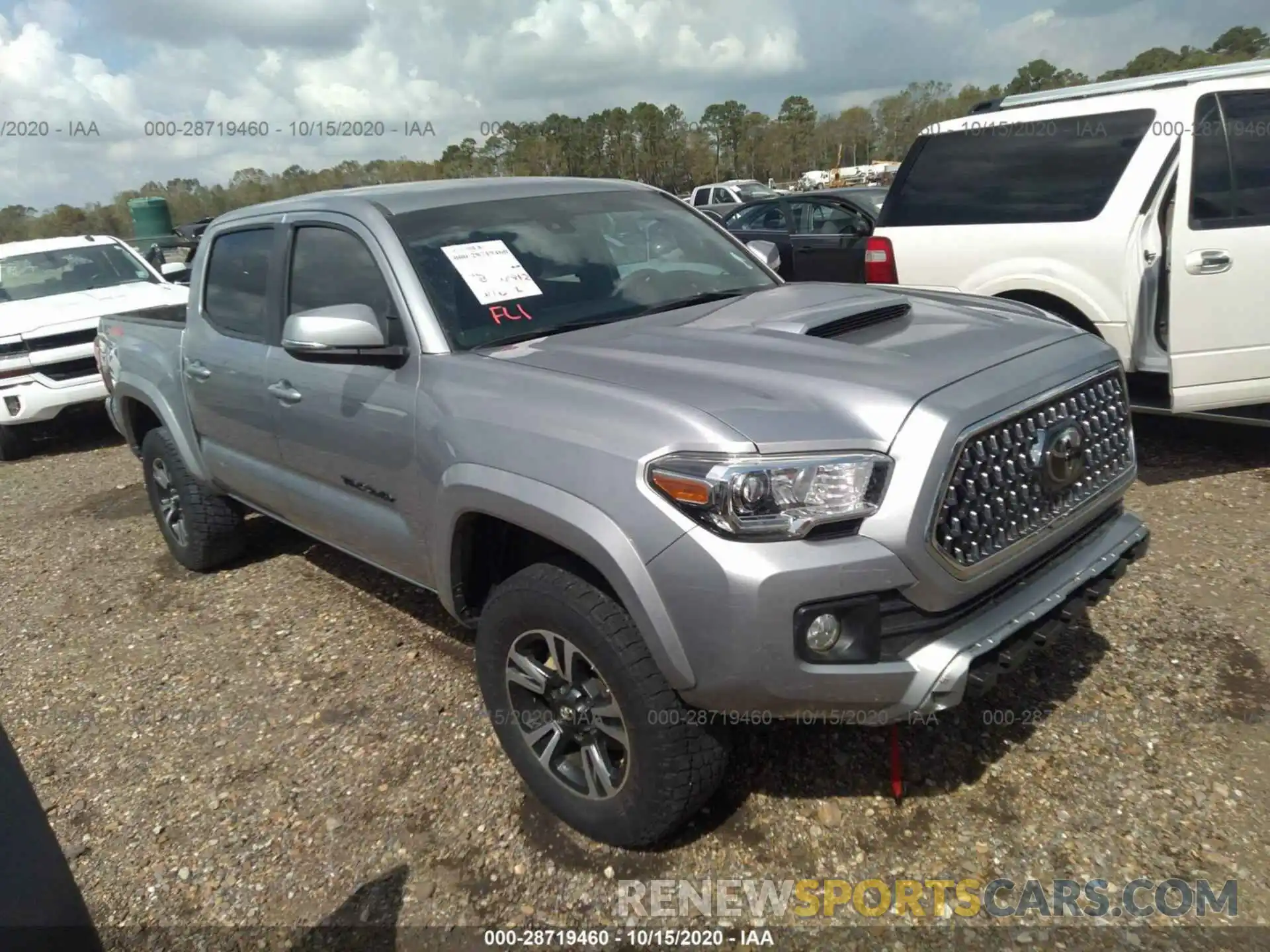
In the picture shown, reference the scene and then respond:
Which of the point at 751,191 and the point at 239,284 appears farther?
the point at 751,191

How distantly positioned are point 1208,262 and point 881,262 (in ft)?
6.01

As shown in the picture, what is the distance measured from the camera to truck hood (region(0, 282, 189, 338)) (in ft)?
25.7

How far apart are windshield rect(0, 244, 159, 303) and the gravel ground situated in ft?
18.6

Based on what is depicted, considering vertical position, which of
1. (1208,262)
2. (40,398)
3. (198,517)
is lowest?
(198,517)

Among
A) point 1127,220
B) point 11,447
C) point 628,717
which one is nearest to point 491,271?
point 628,717

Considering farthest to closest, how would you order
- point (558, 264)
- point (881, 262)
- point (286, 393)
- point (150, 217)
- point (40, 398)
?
point (150, 217) < point (40, 398) < point (881, 262) < point (286, 393) < point (558, 264)

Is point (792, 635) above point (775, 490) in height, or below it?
below

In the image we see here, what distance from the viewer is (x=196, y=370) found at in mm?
4188

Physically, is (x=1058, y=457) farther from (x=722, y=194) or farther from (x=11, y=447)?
(x=722, y=194)

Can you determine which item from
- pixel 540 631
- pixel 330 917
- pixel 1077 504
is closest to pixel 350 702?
pixel 330 917

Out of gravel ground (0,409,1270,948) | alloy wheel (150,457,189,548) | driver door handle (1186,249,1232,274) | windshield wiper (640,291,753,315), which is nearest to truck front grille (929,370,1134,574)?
gravel ground (0,409,1270,948)

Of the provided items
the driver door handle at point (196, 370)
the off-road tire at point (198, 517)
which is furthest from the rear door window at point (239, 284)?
the off-road tire at point (198, 517)

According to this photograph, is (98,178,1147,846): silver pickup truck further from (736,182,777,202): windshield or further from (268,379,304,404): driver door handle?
(736,182,777,202): windshield

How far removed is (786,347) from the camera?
2594 mm
